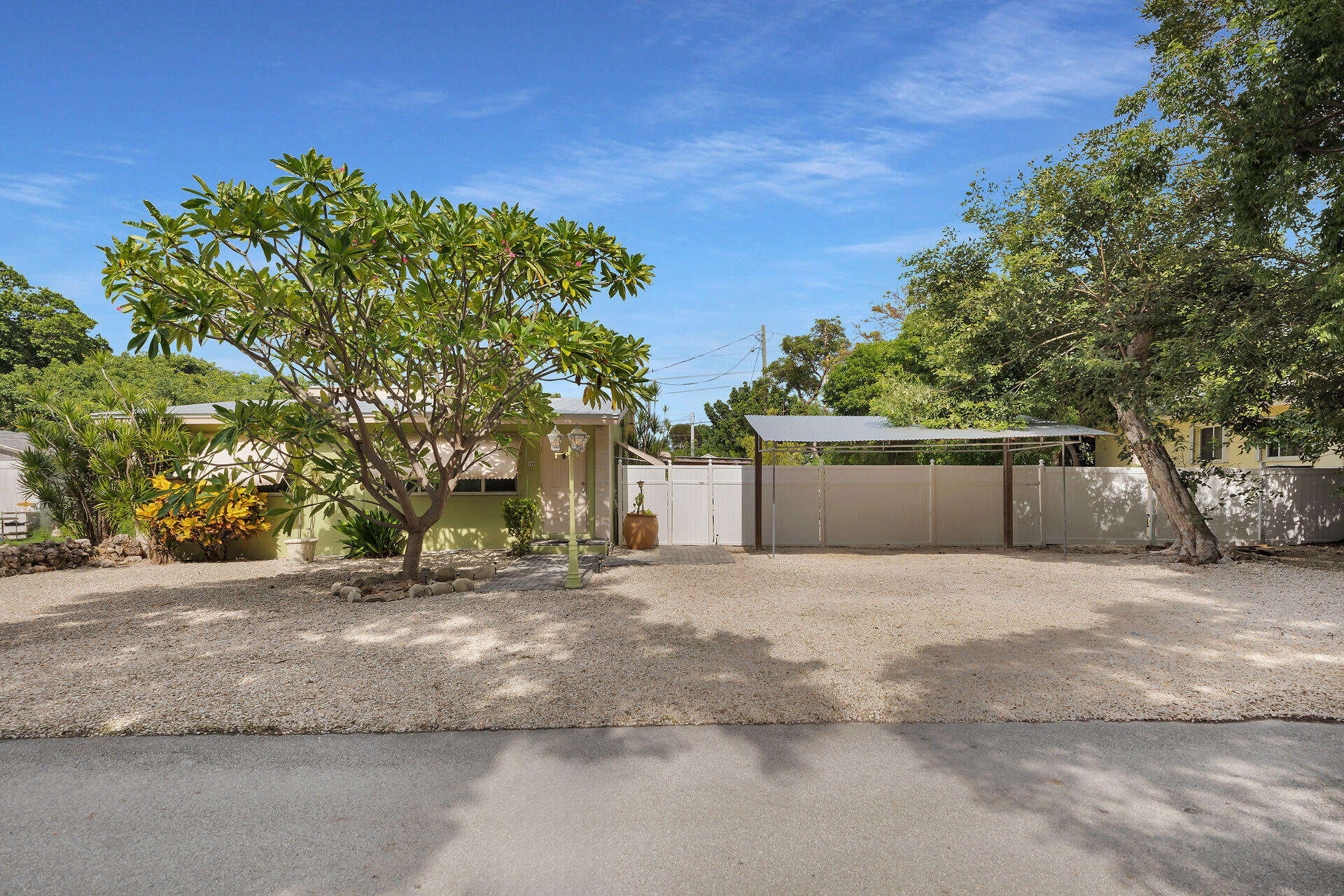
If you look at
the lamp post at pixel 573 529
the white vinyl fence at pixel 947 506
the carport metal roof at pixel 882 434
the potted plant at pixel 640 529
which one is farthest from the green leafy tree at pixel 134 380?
the carport metal roof at pixel 882 434

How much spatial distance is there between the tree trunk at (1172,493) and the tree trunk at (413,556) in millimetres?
10781

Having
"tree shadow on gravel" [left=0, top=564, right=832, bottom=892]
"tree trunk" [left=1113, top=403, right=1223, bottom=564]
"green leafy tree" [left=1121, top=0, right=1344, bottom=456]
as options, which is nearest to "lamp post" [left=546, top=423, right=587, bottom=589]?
"tree shadow on gravel" [left=0, top=564, right=832, bottom=892]

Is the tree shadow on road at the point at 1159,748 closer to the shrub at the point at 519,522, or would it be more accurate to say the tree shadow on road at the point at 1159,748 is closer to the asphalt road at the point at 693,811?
the asphalt road at the point at 693,811

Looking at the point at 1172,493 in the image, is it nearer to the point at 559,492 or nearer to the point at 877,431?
the point at 877,431

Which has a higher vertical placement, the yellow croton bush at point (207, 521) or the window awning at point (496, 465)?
the window awning at point (496, 465)

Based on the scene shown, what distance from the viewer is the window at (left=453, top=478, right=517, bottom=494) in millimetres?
12641

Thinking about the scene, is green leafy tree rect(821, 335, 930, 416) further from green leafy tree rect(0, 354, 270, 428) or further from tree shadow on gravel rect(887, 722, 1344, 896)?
green leafy tree rect(0, 354, 270, 428)

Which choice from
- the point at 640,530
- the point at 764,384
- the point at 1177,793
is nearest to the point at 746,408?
the point at 764,384

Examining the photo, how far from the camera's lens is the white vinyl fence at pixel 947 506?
13.8m

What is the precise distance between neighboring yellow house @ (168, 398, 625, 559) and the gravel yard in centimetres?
317

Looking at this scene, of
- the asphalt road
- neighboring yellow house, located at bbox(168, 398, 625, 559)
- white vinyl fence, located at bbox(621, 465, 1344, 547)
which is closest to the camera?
the asphalt road

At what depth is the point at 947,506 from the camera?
14039mm

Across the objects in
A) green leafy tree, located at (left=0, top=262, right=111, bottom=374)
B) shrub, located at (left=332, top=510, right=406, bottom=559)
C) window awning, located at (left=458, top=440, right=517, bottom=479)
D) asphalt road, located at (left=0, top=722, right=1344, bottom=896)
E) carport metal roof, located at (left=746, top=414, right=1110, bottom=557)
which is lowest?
asphalt road, located at (left=0, top=722, right=1344, bottom=896)

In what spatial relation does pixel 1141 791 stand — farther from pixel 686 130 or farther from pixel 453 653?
pixel 686 130
